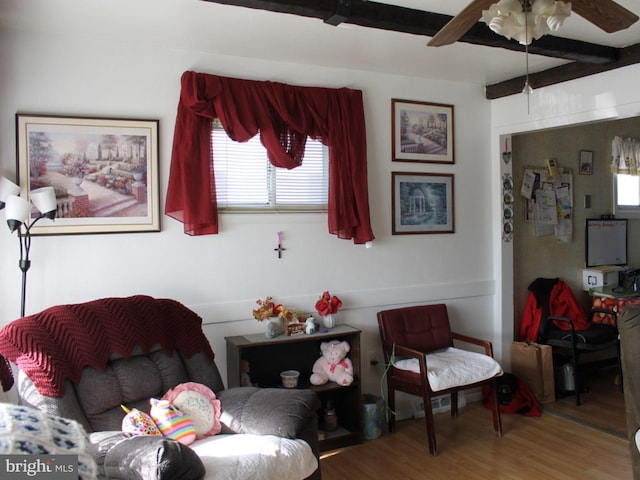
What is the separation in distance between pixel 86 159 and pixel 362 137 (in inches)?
68.6

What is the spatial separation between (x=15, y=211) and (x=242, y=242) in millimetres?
1300

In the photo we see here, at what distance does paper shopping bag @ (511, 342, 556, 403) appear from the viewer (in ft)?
13.9

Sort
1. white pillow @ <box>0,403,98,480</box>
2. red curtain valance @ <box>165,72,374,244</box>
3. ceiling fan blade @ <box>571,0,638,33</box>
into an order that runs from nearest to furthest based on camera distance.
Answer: white pillow @ <box>0,403,98,480</box>, ceiling fan blade @ <box>571,0,638,33</box>, red curtain valance @ <box>165,72,374,244</box>

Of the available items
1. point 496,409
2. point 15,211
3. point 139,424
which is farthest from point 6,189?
point 496,409

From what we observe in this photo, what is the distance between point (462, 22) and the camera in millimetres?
2020

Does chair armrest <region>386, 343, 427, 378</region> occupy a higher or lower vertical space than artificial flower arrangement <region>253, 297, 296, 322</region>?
lower

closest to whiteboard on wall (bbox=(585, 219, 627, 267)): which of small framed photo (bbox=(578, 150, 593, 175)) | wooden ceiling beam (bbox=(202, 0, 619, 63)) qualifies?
small framed photo (bbox=(578, 150, 593, 175))

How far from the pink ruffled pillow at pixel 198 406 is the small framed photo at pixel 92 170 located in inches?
40.1

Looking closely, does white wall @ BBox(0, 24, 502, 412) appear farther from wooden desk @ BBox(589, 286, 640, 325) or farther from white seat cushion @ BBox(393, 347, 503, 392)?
wooden desk @ BBox(589, 286, 640, 325)

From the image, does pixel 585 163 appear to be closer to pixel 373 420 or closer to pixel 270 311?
pixel 373 420

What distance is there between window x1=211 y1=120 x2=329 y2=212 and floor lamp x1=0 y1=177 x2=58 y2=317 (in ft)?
3.24

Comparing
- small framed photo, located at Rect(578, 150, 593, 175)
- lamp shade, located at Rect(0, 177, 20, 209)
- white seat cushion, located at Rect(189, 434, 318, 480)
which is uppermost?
small framed photo, located at Rect(578, 150, 593, 175)

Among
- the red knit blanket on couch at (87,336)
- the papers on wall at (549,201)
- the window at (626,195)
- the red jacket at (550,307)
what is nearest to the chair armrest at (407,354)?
the red knit blanket on couch at (87,336)

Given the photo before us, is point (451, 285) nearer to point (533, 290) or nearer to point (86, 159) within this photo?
point (533, 290)
